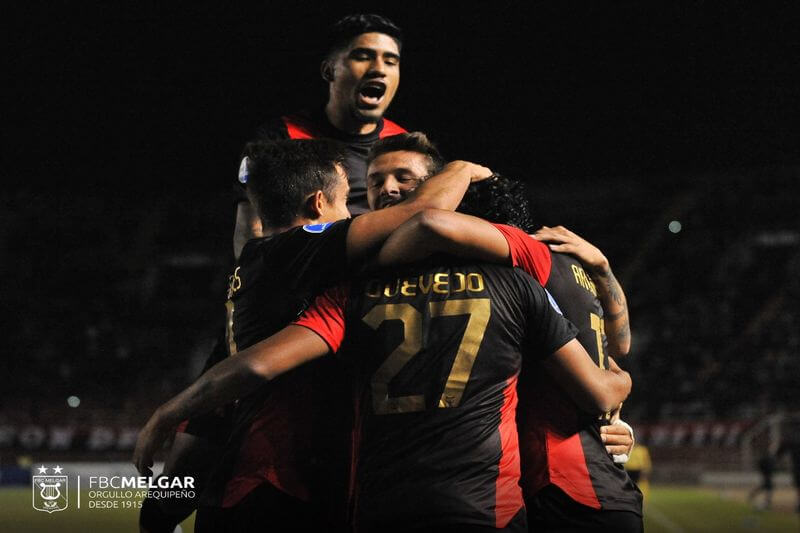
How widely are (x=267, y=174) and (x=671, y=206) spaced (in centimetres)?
3009

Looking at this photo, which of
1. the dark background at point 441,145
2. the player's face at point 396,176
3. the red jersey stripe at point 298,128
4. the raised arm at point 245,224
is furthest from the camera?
the dark background at point 441,145

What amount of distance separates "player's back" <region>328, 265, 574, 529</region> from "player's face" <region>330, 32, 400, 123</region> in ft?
7.30

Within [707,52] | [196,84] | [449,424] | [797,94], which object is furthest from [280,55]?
[449,424]

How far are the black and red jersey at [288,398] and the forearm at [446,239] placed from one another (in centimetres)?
26

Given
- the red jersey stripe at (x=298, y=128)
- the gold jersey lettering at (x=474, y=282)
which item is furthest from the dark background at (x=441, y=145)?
the gold jersey lettering at (x=474, y=282)

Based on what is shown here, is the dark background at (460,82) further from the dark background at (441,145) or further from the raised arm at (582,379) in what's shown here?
the raised arm at (582,379)

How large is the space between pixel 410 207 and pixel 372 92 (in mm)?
2018

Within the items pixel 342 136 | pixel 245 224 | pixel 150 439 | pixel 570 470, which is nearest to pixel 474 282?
pixel 570 470

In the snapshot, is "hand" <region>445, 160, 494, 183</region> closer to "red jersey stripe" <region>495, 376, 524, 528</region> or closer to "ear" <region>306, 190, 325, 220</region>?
"ear" <region>306, 190, 325, 220</region>

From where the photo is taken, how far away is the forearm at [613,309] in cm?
379

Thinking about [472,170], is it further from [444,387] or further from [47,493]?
[47,493]

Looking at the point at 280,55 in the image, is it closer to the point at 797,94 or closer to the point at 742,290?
the point at 797,94

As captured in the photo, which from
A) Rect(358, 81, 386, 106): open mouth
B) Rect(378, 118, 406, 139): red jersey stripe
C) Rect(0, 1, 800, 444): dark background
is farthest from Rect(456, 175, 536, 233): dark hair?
Rect(0, 1, 800, 444): dark background

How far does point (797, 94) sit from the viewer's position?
22359 mm
